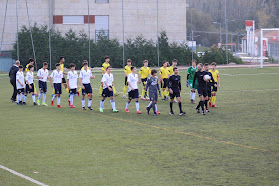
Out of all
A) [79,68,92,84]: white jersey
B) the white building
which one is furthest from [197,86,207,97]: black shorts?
the white building

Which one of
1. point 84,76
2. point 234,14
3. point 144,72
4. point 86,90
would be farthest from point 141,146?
point 234,14

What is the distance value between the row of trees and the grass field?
3048 cm

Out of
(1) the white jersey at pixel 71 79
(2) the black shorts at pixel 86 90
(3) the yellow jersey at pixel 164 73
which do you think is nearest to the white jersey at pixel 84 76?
(2) the black shorts at pixel 86 90

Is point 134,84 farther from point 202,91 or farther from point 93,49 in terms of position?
point 93,49

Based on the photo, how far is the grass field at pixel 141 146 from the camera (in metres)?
9.20

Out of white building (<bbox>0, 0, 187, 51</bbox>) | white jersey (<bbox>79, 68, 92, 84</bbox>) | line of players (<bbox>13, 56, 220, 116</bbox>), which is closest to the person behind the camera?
line of players (<bbox>13, 56, 220, 116</bbox>)

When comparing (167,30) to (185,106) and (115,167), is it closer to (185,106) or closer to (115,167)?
(185,106)

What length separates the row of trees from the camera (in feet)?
160

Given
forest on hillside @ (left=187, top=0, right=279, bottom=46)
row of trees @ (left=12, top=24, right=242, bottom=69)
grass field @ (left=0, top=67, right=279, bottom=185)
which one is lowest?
grass field @ (left=0, top=67, right=279, bottom=185)

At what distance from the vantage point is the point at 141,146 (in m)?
12.0

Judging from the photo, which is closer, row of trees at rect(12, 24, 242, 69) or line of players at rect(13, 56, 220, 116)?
line of players at rect(13, 56, 220, 116)

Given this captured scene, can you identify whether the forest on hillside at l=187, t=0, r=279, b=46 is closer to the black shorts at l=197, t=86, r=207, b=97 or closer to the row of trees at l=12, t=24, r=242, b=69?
the row of trees at l=12, t=24, r=242, b=69

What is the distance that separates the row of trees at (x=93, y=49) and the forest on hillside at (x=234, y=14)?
120 ft

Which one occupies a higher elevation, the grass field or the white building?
the white building
